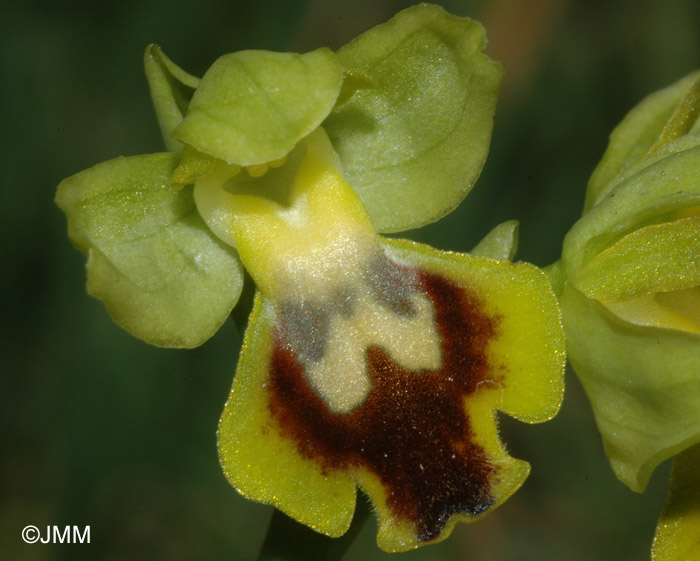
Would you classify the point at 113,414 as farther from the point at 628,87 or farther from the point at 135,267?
the point at 628,87

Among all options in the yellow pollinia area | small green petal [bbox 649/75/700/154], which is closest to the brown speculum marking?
the yellow pollinia area

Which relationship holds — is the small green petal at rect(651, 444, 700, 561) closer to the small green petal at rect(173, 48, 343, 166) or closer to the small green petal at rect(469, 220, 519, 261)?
the small green petal at rect(469, 220, 519, 261)

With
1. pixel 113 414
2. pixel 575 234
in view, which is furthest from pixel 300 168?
pixel 113 414

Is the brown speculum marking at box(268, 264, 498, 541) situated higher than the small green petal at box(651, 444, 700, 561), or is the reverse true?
the brown speculum marking at box(268, 264, 498, 541)

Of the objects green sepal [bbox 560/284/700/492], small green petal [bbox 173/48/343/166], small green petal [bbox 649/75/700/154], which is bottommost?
green sepal [bbox 560/284/700/492]

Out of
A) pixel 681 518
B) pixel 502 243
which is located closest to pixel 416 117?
pixel 502 243

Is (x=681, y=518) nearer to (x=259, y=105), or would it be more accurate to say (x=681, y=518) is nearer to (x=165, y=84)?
(x=259, y=105)

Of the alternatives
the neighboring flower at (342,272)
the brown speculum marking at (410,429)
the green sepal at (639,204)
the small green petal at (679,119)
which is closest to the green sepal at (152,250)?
the neighboring flower at (342,272)

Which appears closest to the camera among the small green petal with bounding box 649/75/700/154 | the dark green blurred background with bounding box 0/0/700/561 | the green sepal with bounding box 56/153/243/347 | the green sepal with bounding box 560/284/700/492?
the green sepal with bounding box 560/284/700/492
